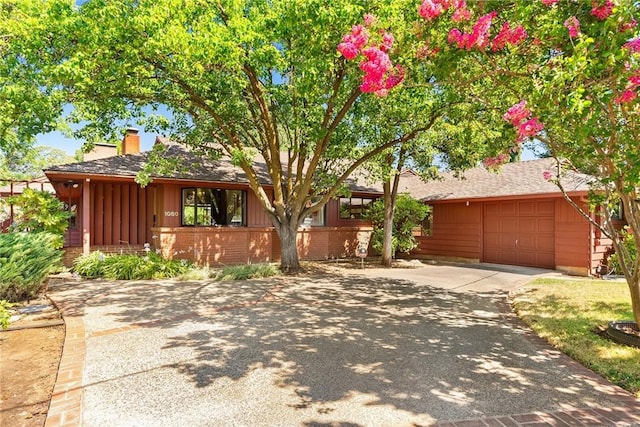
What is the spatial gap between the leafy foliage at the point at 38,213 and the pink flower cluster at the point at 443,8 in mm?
9899

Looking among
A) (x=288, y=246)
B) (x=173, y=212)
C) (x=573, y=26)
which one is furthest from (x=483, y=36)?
(x=173, y=212)

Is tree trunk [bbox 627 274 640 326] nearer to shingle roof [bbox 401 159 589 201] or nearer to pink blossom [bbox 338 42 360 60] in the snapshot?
pink blossom [bbox 338 42 360 60]

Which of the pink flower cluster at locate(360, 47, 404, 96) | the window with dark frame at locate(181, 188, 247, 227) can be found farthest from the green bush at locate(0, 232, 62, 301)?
the pink flower cluster at locate(360, 47, 404, 96)

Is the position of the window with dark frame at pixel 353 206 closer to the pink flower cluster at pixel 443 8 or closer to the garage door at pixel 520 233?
the garage door at pixel 520 233

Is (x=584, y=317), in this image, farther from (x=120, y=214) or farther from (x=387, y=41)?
(x=120, y=214)

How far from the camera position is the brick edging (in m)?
3.03

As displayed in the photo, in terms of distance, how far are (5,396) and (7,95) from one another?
627 centimetres

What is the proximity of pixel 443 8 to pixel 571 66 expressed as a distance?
1.96 m

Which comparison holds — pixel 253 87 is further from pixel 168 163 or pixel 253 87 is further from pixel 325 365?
pixel 325 365

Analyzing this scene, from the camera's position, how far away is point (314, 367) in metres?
4.18

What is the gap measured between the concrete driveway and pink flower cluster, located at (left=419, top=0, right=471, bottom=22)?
4.42 m

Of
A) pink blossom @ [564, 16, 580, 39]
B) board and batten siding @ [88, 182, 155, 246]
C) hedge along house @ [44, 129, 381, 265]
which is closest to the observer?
pink blossom @ [564, 16, 580, 39]

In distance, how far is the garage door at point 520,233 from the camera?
42.0 feet

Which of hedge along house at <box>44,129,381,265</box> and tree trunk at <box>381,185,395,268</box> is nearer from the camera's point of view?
hedge along house at <box>44,129,381,265</box>
